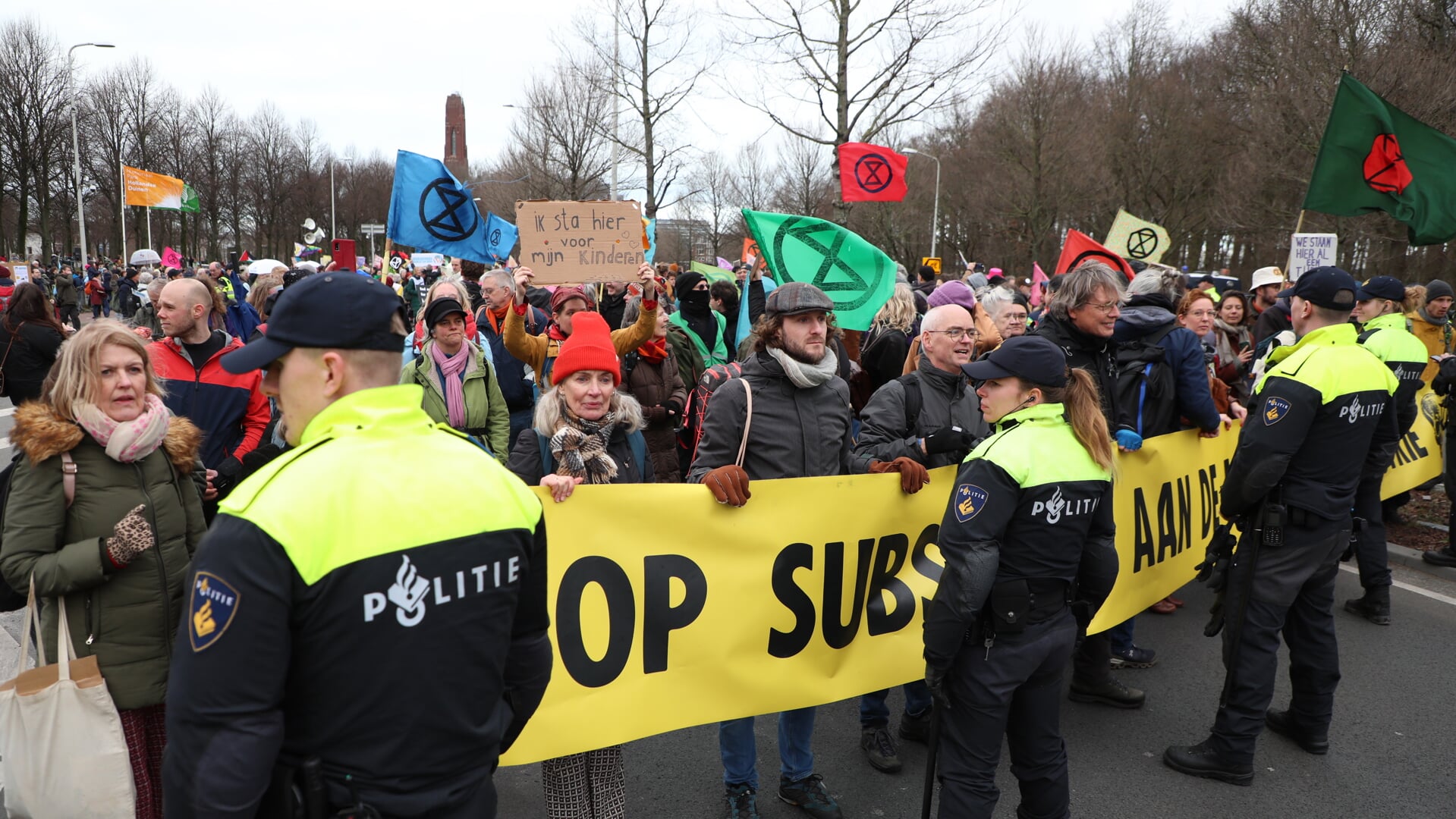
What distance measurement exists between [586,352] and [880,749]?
2.30 m

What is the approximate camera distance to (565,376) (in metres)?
3.41

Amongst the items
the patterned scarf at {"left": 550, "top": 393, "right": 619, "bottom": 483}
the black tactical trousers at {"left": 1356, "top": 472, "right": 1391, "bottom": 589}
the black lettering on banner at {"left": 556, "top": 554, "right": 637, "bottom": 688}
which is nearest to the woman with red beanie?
the patterned scarf at {"left": 550, "top": 393, "right": 619, "bottom": 483}

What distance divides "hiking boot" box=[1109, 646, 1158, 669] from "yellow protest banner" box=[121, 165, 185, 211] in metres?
31.2

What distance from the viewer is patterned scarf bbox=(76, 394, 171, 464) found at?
2885 millimetres

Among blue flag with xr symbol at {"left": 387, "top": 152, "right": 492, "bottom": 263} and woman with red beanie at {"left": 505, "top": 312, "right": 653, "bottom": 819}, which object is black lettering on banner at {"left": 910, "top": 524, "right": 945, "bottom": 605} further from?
blue flag with xr symbol at {"left": 387, "top": 152, "right": 492, "bottom": 263}

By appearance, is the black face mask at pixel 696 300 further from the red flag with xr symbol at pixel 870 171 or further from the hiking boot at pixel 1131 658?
the red flag with xr symbol at pixel 870 171

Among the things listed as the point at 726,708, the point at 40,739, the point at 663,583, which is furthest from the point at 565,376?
the point at 40,739

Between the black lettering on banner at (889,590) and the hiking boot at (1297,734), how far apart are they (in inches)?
70.4

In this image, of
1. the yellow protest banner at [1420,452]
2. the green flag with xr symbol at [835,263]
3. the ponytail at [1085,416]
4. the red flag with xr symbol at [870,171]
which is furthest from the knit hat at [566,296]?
the yellow protest banner at [1420,452]

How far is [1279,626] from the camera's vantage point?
158 inches

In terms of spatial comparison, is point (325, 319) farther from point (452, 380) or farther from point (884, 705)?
point (452, 380)

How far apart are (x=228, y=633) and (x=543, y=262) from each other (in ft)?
16.1

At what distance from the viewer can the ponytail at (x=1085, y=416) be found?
300cm

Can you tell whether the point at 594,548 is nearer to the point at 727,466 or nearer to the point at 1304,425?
the point at 727,466
